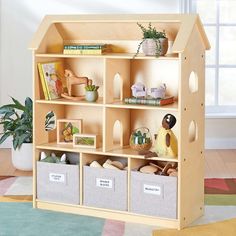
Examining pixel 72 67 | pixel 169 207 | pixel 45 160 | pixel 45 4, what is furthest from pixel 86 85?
pixel 45 4

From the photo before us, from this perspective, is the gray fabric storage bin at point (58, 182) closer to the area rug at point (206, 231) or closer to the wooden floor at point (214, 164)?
the area rug at point (206, 231)

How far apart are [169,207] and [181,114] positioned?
0.47m

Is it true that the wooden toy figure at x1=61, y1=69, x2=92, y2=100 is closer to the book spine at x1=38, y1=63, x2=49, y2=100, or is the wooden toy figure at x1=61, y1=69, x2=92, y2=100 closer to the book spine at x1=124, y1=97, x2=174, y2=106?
the book spine at x1=38, y1=63, x2=49, y2=100

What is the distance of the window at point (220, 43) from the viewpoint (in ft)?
16.8

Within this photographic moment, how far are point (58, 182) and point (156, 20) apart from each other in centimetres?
101

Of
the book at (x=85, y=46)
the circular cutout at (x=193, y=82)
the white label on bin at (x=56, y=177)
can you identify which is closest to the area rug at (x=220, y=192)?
the circular cutout at (x=193, y=82)

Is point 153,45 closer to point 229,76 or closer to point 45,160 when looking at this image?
point 45,160

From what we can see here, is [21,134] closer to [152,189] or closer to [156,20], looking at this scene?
[152,189]

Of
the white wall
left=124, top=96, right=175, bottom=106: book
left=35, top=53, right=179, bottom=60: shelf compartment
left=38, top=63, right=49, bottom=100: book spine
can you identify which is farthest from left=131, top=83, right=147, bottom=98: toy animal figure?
the white wall

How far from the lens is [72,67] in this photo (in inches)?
146

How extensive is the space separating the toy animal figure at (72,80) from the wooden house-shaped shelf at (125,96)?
0.09 m

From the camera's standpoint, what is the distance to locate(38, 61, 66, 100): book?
353 centimetres

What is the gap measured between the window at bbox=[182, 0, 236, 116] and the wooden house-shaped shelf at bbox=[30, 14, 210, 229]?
1.70m

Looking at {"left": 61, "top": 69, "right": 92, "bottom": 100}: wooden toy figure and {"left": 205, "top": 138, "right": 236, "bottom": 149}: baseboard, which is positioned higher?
{"left": 61, "top": 69, "right": 92, "bottom": 100}: wooden toy figure
